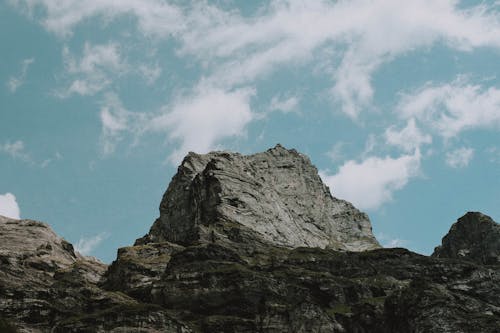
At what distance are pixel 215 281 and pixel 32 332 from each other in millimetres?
30888

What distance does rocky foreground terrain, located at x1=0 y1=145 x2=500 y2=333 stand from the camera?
4043 inches

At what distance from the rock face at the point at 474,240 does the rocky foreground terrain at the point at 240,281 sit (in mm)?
301

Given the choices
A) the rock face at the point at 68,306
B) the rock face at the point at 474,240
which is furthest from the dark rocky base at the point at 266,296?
the rock face at the point at 474,240

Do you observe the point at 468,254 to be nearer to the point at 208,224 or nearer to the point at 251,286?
the point at 208,224

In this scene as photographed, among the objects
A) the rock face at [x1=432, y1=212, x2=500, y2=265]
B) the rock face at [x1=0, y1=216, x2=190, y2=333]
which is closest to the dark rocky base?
the rock face at [x1=0, y1=216, x2=190, y2=333]

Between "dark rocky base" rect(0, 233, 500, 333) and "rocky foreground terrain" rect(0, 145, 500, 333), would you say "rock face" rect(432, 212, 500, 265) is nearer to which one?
"rocky foreground terrain" rect(0, 145, 500, 333)

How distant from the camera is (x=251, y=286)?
383 feet

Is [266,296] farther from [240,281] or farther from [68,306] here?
[68,306]

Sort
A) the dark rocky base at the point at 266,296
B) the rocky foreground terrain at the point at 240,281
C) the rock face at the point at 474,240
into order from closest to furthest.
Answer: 1. the dark rocky base at the point at 266,296
2. the rocky foreground terrain at the point at 240,281
3. the rock face at the point at 474,240

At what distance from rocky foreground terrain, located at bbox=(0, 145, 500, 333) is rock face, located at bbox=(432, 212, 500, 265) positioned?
11.9 inches

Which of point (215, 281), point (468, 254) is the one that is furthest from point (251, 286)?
point (468, 254)

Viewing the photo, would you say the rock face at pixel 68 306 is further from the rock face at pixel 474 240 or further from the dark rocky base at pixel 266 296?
the rock face at pixel 474 240

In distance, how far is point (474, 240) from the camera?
180m

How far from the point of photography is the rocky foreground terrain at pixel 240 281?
10269cm
